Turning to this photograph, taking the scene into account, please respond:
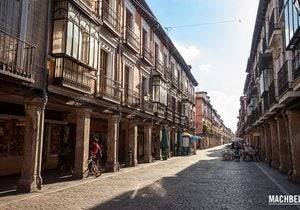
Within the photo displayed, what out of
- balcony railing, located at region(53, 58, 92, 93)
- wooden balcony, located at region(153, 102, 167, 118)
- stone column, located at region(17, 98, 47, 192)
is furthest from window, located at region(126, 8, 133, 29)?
stone column, located at region(17, 98, 47, 192)

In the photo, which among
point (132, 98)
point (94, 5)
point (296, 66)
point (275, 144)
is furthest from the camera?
point (275, 144)

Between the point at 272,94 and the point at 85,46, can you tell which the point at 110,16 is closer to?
the point at 85,46

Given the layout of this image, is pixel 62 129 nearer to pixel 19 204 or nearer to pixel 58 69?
pixel 58 69

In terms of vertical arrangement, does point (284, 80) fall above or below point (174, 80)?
below

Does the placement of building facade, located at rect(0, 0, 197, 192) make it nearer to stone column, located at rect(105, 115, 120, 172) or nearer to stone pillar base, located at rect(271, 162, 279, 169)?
stone column, located at rect(105, 115, 120, 172)

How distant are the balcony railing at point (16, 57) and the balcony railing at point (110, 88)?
5.74m

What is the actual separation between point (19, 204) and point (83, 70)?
649cm

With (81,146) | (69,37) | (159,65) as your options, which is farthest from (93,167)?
(159,65)

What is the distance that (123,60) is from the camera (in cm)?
1994

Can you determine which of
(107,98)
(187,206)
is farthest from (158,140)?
(187,206)

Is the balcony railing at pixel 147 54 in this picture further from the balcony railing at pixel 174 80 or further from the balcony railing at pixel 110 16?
the balcony railing at pixel 174 80

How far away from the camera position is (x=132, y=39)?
21406mm

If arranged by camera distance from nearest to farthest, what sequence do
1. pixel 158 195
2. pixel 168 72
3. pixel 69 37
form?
pixel 158 195 < pixel 69 37 < pixel 168 72

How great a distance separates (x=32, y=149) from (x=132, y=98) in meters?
10.7
